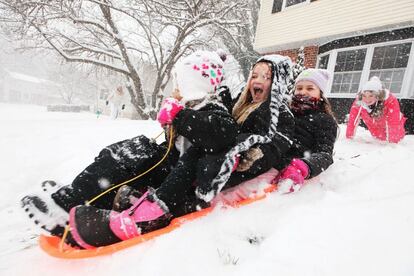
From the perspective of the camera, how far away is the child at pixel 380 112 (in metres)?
4.73

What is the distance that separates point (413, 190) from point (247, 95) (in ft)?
4.70

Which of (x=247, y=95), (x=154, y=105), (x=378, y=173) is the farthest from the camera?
(x=154, y=105)

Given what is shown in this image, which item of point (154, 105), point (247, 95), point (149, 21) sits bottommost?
point (154, 105)

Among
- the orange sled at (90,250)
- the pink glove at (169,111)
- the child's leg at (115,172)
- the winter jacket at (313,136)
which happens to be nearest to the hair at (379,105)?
the winter jacket at (313,136)

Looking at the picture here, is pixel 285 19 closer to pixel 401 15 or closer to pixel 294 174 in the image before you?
pixel 401 15

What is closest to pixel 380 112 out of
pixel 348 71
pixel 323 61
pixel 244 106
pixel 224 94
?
pixel 244 106

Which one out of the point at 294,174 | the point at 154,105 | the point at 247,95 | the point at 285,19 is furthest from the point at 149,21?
the point at 294,174

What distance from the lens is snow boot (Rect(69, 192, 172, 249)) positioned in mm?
1494

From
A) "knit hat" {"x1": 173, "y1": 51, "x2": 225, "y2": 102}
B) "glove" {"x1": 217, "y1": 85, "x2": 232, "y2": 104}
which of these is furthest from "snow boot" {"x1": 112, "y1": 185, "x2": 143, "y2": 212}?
"glove" {"x1": 217, "y1": 85, "x2": 232, "y2": 104}

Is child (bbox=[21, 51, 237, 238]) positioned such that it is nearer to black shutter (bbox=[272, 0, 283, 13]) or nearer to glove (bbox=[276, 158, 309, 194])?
glove (bbox=[276, 158, 309, 194])

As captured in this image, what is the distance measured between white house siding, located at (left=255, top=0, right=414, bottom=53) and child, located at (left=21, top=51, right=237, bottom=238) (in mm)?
7379

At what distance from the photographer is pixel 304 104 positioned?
9.09 feet

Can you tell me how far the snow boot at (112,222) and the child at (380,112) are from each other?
4504 millimetres

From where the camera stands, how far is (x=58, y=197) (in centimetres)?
170
